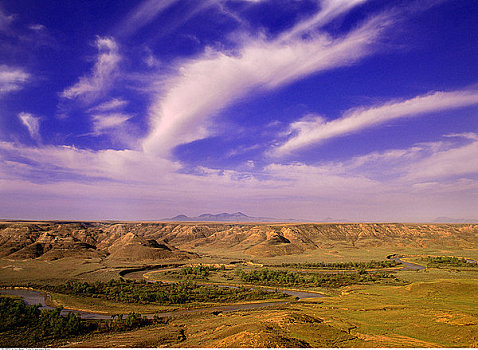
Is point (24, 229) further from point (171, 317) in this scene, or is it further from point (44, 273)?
point (171, 317)

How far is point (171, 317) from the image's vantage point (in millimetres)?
33156

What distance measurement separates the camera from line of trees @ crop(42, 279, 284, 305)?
4212 cm

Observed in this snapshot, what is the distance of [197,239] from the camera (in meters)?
154

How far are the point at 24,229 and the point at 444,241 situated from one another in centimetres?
16735

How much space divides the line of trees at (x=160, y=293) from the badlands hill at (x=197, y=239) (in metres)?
44.8

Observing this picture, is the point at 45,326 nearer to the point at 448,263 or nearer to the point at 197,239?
the point at 448,263

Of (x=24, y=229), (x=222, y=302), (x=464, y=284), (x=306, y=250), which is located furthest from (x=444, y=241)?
(x=24, y=229)

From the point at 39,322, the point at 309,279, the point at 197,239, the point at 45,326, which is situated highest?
the point at 45,326

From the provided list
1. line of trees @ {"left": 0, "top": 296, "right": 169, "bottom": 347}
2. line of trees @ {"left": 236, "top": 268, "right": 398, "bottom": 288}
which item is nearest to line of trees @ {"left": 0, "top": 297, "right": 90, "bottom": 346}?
line of trees @ {"left": 0, "top": 296, "right": 169, "bottom": 347}

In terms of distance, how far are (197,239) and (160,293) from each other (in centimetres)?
11181

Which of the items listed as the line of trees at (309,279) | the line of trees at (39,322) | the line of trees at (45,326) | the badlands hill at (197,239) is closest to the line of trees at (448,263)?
the line of trees at (309,279)

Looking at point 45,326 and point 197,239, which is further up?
point 45,326

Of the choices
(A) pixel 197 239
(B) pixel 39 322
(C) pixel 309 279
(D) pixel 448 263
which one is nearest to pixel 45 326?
(B) pixel 39 322

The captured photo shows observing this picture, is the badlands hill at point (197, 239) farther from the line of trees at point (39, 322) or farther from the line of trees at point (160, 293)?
the line of trees at point (39, 322)
